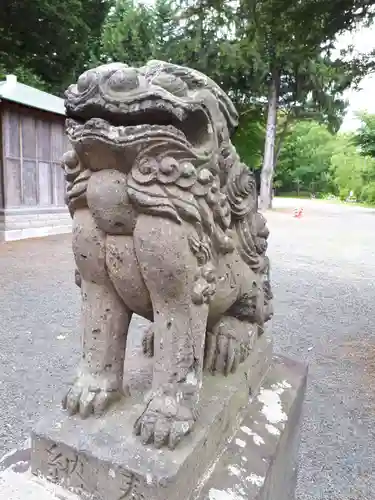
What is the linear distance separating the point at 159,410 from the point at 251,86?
15293 millimetres

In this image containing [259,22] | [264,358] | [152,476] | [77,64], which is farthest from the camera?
[77,64]

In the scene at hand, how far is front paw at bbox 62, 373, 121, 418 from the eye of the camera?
1.03 m

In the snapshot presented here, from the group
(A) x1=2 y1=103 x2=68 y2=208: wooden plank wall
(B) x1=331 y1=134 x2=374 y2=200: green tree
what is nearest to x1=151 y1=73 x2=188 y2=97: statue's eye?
(A) x1=2 y1=103 x2=68 y2=208: wooden plank wall

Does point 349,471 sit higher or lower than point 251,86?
lower

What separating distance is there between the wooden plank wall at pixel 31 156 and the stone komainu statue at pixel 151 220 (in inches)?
275

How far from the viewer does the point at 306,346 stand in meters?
3.33

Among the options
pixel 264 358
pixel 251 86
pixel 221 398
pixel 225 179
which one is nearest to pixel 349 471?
pixel 264 358

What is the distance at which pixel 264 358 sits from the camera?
1.48 meters

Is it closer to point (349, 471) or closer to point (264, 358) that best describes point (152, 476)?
point (264, 358)

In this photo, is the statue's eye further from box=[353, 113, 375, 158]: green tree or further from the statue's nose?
box=[353, 113, 375, 158]: green tree

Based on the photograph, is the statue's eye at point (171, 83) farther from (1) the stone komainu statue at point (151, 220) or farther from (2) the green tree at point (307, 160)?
(2) the green tree at point (307, 160)

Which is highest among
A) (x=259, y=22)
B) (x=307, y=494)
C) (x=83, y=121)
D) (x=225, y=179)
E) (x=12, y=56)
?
(x=12, y=56)

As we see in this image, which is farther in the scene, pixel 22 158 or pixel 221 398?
pixel 22 158

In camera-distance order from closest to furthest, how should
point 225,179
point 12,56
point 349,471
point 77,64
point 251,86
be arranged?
point 225,179 < point 349,471 < point 12,56 < point 77,64 < point 251,86
